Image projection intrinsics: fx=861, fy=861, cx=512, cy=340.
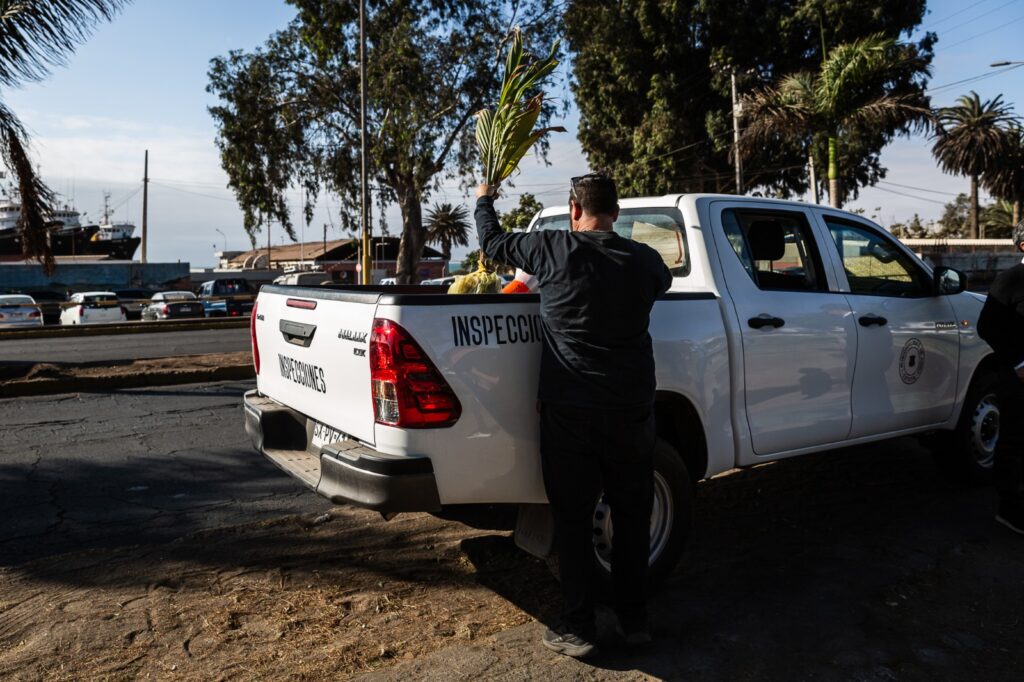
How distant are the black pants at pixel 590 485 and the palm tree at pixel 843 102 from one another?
15070 millimetres

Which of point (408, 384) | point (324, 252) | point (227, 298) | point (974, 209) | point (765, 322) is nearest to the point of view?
point (408, 384)

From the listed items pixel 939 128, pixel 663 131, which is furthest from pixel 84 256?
pixel 939 128

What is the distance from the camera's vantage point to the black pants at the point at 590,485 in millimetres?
3355

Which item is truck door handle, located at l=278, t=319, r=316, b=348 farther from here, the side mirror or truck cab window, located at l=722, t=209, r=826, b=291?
the side mirror

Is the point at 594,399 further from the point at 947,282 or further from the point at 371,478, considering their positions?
the point at 947,282

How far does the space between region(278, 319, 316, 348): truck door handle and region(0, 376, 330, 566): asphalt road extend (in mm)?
1587

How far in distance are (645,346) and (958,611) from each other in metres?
1.99

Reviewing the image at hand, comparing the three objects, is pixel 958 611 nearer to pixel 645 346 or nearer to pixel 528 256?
pixel 645 346

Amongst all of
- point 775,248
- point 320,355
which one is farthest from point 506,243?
point 775,248

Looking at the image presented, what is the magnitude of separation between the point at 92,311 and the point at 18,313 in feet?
16.7

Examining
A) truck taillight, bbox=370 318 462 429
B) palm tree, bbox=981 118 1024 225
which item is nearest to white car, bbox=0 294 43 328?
truck taillight, bbox=370 318 462 429

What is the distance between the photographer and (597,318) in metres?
3.33

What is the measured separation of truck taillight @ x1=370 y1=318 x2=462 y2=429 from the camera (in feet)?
10.8

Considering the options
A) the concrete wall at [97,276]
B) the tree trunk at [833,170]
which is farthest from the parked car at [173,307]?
the tree trunk at [833,170]
